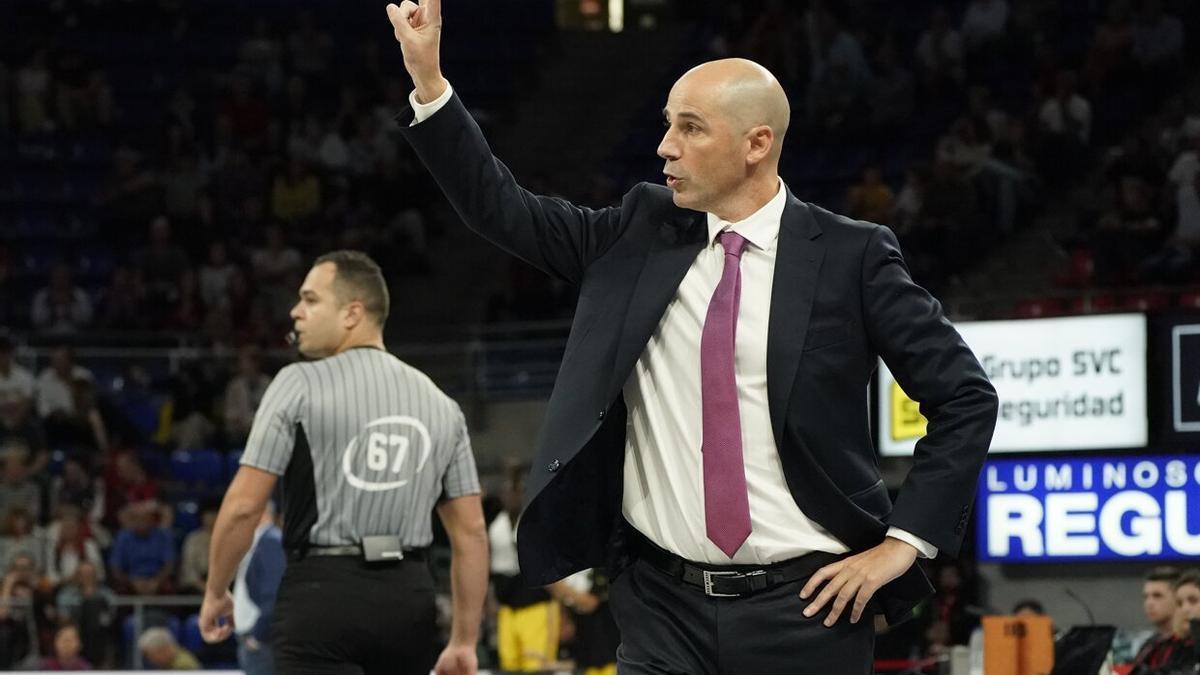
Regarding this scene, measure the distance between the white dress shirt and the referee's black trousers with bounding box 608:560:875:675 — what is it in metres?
0.09

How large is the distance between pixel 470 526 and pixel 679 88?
103 inches

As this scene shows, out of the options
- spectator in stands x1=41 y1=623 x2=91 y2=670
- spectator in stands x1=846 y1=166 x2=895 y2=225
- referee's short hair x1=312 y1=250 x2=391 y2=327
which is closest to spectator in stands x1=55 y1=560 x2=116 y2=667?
spectator in stands x1=41 y1=623 x2=91 y2=670

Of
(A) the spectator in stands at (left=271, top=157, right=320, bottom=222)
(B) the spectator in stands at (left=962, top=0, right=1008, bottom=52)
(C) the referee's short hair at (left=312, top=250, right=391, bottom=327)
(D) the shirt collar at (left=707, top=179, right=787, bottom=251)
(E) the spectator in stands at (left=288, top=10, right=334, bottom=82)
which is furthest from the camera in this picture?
(E) the spectator in stands at (left=288, top=10, right=334, bottom=82)

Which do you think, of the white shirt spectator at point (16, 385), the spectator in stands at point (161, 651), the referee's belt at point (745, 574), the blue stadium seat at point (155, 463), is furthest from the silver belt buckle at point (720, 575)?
the white shirt spectator at point (16, 385)

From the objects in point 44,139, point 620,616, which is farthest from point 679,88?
point 44,139

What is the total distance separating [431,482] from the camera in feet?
19.5

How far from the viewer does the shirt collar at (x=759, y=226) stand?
12.8ft

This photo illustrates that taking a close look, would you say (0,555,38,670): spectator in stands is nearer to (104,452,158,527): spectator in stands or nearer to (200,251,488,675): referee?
(104,452,158,527): spectator in stands

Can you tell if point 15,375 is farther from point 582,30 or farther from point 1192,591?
point 1192,591

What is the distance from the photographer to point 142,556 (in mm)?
14914

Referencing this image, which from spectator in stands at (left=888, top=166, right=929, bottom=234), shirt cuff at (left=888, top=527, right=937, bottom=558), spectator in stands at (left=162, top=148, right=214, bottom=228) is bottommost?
shirt cuff at (left=888, top=527, right=937, bottom=558)

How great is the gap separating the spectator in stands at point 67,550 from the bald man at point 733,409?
1135 centimetres

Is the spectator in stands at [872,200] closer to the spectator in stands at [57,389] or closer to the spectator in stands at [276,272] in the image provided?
the spectator in stands at [276,272]

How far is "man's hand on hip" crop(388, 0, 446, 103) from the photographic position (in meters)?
3.68
